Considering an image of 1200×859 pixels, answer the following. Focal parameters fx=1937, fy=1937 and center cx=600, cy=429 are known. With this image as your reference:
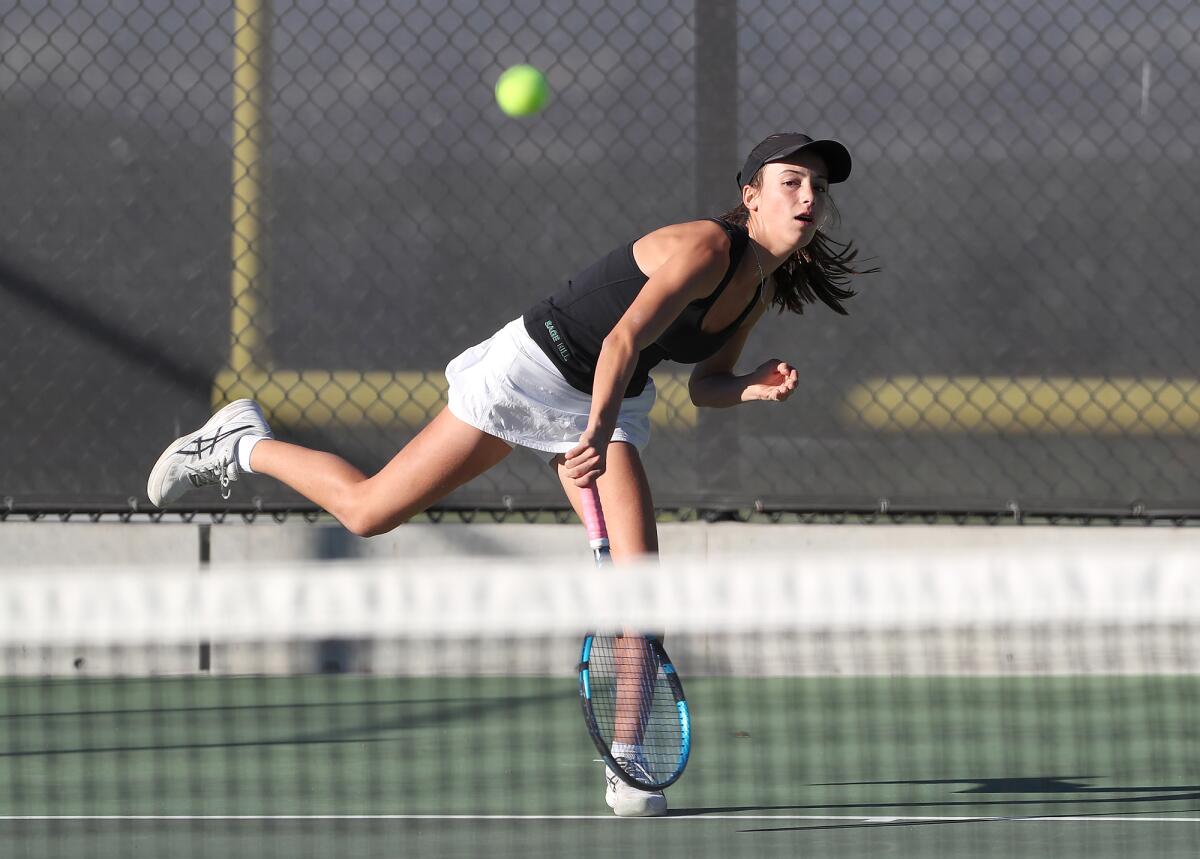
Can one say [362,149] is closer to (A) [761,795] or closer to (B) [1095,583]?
(A) [761,795]

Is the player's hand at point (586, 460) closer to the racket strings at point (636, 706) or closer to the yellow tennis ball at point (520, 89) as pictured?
the racket strings at point (636, 706)

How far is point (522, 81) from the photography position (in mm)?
5715

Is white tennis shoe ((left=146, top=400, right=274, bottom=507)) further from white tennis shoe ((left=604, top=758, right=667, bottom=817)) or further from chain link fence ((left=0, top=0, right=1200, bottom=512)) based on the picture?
white tennis shoe ((left=604, top=758, right=667, bottom=817))

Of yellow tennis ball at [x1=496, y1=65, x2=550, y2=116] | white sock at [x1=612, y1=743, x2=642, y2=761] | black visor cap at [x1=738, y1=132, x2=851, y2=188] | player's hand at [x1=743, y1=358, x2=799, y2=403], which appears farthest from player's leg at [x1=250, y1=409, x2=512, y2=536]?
yellow tennis ball at [x1=496, y1=65, x2=550, y2=116]

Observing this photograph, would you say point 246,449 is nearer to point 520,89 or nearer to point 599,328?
point 599,328

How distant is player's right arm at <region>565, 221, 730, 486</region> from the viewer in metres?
3.48

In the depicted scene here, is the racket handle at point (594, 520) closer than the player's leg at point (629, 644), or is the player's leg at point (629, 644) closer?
the player's leg at point (629, 644)

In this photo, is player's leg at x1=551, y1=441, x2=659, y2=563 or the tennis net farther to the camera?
player's leg at x1=551, y1=441, x2=659, y2=563

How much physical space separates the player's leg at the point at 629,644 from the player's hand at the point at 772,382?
27cm

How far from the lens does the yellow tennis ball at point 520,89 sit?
572 cm

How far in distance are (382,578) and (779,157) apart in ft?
3.66

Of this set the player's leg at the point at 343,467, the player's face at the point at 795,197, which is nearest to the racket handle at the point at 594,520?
the player's leg at the point at 343,467

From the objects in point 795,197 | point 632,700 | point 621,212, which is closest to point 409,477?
point 632,700

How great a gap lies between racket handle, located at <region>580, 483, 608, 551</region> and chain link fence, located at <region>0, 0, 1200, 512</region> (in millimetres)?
1825
